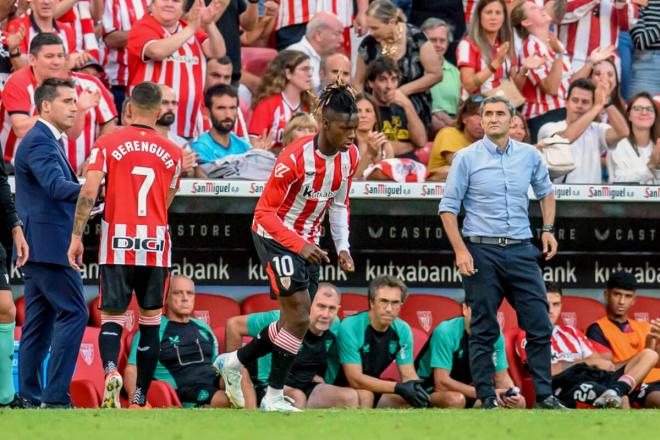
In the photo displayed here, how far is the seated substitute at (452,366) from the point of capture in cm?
999

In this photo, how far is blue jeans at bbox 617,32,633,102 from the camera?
12.7m

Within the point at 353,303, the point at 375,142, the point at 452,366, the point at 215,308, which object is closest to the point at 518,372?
the point at 452,366

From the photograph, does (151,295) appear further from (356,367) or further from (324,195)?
(356,367)

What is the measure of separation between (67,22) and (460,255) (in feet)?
13.8

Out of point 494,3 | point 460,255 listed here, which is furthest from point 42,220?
point 494,3

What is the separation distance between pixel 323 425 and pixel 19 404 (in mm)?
2277

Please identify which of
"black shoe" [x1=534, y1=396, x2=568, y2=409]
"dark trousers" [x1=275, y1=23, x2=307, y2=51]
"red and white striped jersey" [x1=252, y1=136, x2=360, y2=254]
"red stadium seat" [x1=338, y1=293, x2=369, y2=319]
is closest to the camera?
"red and white striped jersey" [x1=252, y1=136, x2=360, y2=254]

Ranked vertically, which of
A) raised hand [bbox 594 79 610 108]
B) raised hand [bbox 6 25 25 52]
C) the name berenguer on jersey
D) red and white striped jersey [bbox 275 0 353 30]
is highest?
red and white striped jersey [bbox 275 0 353 30]

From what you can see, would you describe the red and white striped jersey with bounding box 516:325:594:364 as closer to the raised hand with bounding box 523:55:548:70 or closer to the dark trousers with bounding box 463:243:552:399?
the dark trousers with bounding box 463:243:552:399

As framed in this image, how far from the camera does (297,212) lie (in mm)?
7688

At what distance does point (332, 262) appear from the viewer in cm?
1109

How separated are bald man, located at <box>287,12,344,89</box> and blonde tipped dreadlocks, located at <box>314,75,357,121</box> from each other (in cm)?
415

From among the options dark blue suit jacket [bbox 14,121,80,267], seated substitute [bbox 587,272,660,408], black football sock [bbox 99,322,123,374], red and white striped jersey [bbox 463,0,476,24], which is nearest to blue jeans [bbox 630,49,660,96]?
red and white striped jersey [bbox 463,0,476,24]

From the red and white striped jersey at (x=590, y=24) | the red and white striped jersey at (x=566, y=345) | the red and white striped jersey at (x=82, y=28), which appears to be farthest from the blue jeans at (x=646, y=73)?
the red and white striped jersey at (x=82, y=28)
